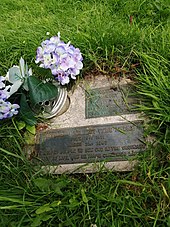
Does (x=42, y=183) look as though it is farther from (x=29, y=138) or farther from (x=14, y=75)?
(x=14, y=75)

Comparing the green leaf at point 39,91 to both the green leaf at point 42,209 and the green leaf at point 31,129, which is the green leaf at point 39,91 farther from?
the green leaf at point 42,209

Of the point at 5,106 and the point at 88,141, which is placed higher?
the point at 5,106

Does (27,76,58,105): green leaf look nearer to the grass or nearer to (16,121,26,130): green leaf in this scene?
the grass

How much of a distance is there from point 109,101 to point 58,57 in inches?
16.4

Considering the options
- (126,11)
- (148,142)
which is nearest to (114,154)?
(148,142)

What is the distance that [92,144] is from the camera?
2057 millimetres

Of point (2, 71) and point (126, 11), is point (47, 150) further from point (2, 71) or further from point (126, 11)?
point (126, 11)

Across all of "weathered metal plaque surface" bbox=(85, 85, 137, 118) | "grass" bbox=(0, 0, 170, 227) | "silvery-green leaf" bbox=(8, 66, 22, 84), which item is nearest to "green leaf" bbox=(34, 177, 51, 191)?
"grass" bbox=(0, 0, 170, 227)

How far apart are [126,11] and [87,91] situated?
2.64 feet

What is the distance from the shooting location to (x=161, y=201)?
5.91 ft

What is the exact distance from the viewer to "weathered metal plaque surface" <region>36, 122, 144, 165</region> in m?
2.00

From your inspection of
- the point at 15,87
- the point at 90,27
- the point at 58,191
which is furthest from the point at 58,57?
the point at 58,191

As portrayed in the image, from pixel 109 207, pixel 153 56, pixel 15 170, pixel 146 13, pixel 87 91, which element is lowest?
pixel 109 207

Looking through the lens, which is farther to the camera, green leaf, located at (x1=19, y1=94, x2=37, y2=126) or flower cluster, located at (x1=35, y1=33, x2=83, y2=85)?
green leaf, located at (x1=19, y1=94, x2=37, y2=126)
